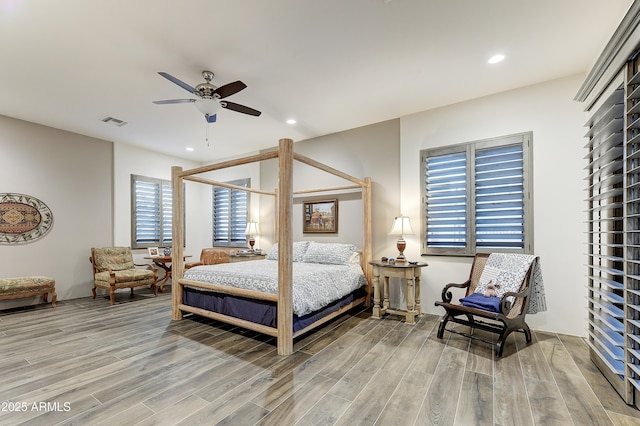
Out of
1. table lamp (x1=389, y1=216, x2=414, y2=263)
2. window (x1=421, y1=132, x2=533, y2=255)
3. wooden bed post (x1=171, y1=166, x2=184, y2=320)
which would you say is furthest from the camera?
table lamp (x1=389, y1=216, x2=414, y2=263)

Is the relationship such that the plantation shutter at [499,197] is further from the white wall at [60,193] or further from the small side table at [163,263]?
the white wall at [60,193]

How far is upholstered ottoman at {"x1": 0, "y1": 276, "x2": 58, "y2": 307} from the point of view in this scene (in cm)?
423

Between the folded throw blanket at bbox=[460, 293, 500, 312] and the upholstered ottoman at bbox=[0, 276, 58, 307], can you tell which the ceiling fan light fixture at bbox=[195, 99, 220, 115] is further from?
the upholstered ottoman at bbox=[0, 276, 58, 307]

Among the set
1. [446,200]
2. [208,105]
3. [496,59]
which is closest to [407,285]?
[446,200]

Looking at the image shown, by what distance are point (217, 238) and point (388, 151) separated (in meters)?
4.55

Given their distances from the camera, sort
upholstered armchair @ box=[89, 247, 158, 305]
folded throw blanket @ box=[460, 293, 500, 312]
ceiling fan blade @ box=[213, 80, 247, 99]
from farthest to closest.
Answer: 1. upholstered armchair @ box=[89, 247, 158, 305]
2. folded throw blanket @ box=[460, 293, 500, 312]
3. ceiling fan blade @ box=[213, 80, 247, 99]

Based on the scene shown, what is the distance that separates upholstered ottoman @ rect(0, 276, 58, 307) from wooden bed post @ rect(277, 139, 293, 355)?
4.23m

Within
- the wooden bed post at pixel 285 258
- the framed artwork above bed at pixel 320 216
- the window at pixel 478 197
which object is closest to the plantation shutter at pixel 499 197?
the window at pixel 478 197

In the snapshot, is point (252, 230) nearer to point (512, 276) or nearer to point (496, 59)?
point (512, 276)

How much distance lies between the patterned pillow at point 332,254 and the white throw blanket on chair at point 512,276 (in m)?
1.80

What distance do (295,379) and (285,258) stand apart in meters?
1.06

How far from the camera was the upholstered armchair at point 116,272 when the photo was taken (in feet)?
16.6

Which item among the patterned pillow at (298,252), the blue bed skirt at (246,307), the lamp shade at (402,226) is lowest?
the blue bed skirt at (246,307)

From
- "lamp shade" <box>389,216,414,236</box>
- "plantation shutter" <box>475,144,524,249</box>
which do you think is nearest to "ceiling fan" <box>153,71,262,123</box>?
"lamp shade" <box>389,216,414,236</box>
